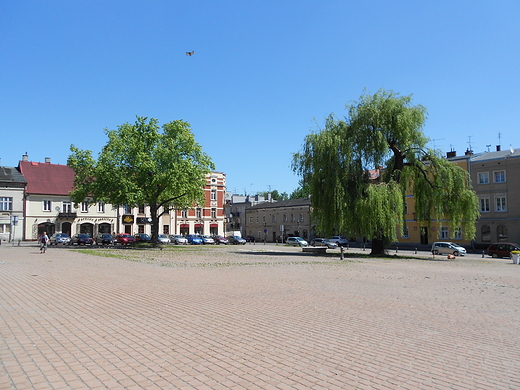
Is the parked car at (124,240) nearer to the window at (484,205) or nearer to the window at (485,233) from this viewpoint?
the window at (485,233)

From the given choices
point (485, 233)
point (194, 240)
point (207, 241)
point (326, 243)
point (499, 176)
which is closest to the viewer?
point (499, 176)

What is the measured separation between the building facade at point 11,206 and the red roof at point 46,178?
1.75 meters

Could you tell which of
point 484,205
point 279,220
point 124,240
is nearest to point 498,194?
point 484,205

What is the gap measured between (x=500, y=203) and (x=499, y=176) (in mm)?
3414

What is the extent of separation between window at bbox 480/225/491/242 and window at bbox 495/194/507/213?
2.69 metres

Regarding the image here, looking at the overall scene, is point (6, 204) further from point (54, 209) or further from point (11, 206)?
point (54, 209)

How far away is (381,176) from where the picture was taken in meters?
38.1

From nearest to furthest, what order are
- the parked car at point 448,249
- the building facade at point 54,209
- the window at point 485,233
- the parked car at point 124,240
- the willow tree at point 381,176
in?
the willow tree at point 381,176 < the parked car at point 448,249 < the window at point 485,233 < the parked car at point 124,240 < the building facade at point 54,209

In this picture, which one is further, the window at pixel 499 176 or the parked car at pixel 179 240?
the parked car at pixel 179 240

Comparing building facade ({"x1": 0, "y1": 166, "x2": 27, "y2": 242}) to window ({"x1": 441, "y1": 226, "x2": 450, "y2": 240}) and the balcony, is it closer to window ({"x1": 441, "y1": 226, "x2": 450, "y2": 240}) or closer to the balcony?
the balcony

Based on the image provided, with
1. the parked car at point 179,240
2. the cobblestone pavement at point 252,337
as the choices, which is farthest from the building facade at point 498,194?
the cobblestone pavement at point 252,337

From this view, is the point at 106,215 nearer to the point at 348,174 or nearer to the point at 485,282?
the point at 348,174

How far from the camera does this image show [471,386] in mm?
5758

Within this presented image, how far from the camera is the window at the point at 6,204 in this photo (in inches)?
2400
